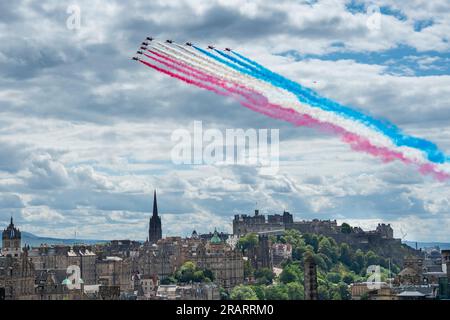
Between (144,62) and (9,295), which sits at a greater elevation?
(144,62)

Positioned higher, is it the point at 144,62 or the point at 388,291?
the point at 144,62
